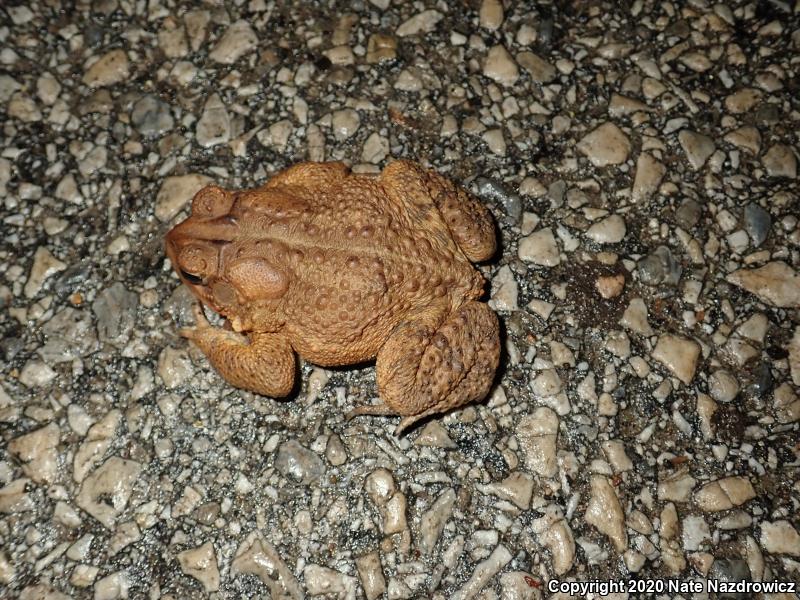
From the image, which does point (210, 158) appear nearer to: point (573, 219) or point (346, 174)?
point (346, 174)

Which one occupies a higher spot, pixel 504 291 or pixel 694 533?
pixel 504 291

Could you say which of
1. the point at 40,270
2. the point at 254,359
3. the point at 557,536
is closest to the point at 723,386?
the point at 557,536

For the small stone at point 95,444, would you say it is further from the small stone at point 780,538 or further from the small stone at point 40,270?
the small stone at point 780,538

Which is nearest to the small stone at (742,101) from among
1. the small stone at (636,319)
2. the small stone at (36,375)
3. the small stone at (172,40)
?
the small stone at (636,319)

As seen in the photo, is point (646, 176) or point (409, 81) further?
point (409, 81)

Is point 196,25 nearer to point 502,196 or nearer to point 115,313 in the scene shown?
point 115,313

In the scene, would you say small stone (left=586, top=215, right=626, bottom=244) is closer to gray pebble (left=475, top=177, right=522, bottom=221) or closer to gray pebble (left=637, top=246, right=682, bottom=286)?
gray pebble (left=637, top=246, right=682, bottom=286)

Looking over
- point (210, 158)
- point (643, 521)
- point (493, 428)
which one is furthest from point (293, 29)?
point (643, 521)

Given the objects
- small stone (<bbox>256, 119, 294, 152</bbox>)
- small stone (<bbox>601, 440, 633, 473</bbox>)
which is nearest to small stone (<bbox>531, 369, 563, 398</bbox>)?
small stone (<bbox>601, 440, 633, 473</bbox>)
